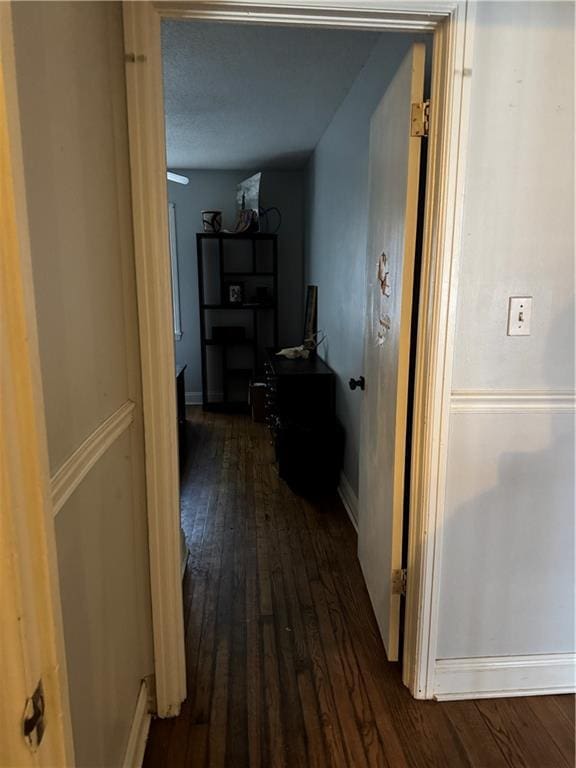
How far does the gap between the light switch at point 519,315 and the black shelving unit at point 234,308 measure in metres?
3.99

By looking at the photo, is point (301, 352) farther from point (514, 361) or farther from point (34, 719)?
point (34, 719)

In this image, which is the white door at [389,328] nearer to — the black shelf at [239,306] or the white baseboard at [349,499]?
the white baseboard at [349,499]

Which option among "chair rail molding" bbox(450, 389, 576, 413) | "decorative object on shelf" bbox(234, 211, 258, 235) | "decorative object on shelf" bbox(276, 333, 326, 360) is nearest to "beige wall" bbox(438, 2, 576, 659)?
"chair rail molding" bbox(450, 389, 576, 413)

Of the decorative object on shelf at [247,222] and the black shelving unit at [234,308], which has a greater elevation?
the decorative object on shelf at [247,222]

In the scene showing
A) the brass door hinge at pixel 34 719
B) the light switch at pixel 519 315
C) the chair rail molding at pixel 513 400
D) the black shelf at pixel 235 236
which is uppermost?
the black shelf at pixel 235 236

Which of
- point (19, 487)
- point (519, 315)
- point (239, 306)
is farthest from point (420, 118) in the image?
point (239, 306)

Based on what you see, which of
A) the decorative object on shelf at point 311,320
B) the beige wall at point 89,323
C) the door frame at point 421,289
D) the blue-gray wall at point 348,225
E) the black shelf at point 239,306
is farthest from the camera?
the black shelf at point 239,306

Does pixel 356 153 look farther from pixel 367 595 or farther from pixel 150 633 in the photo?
pixel 150 633

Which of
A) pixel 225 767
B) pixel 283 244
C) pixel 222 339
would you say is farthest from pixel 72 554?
pixel 283 244

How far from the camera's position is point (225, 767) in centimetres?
143

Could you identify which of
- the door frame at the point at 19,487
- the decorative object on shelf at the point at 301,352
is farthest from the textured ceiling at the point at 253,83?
the door frame at the point at 19,487

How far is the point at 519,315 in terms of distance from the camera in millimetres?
1522

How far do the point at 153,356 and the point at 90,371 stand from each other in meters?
0.38

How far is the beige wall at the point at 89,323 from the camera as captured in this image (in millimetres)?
809
